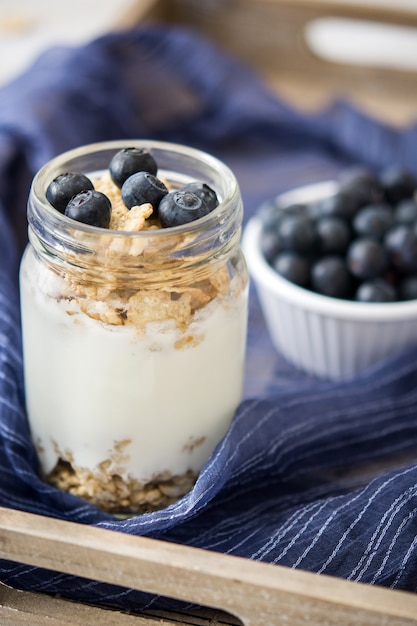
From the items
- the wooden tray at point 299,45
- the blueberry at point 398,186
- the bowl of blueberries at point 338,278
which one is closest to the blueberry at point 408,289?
the bowl of blueberries at point 338,278

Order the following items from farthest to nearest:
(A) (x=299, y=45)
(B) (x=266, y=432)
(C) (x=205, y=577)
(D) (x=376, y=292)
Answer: (A) (x=299, y=45) < (D) (x=376, y=292) < (B) (x=266, y=432) < (C) (x=205, y=577)

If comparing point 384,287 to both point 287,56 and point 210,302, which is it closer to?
point 210,302

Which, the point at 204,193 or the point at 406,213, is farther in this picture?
the point at 406,213

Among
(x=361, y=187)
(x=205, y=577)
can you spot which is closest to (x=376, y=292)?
(x=361, y=187)

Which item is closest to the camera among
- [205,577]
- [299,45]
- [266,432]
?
[205,577]

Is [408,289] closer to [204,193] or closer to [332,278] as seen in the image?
[332,278]

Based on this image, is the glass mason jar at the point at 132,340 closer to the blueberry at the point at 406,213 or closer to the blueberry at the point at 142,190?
the blueberry at the point at 142,190

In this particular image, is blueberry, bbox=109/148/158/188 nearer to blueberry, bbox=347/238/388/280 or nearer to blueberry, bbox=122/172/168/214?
blueberry, bbox=122/172/168/214
